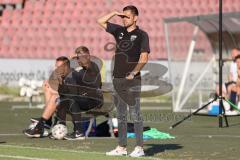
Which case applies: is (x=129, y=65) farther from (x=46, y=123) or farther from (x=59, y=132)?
(x=46, y=123)

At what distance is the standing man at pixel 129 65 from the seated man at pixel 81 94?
2985 millimetres

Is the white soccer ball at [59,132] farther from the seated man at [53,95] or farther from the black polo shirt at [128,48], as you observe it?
the black polo shirt at [128,48]

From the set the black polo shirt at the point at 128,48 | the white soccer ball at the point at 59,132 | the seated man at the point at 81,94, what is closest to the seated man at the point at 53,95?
the seated man at the point at 81,94

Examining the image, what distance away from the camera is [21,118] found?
21438 mm

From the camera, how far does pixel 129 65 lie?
11867 millimetres

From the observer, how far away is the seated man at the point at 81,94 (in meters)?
15.1

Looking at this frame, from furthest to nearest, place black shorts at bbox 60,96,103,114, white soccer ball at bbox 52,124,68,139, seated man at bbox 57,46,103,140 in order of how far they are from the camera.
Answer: black shorts at bbox 60,96,103,114 < seated man at bbox 57,46,103,140 < white soccer ball at bbox 52,124,68,139

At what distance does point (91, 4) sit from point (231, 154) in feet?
86.4

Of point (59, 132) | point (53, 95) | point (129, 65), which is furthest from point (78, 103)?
point (129, 65)

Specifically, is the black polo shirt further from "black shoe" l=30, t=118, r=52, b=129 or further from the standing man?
"black shoe" l=30, t=118, r=52, b=129

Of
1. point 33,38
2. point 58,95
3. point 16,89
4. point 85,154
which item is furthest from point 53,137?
point 33,38

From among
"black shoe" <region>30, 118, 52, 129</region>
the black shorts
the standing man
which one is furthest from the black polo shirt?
"black shoe" <region>30, 118, 52, 129</region>

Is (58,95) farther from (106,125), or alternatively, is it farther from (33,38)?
(33,38)

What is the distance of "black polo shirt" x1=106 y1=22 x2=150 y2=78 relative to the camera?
1181 centimetres
